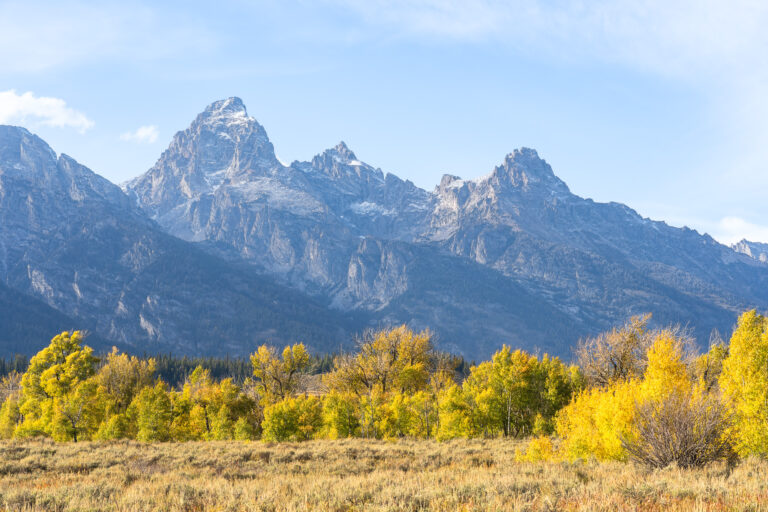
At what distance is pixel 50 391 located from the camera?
159 feet

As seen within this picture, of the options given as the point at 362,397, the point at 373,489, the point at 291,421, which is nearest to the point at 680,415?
the point at 373,489

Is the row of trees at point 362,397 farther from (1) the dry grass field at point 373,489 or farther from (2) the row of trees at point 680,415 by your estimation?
(1) the dry grass field at point 373,489

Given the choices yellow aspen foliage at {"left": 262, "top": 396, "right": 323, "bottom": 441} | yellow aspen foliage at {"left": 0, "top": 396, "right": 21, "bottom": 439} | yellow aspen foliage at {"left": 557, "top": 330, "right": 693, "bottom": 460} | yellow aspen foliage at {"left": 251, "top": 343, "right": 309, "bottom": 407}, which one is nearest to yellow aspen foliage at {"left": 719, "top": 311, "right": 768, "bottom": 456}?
yellow aspen foliage at {"left": 557, "top": 330, "right": 693, "bottom": 460}

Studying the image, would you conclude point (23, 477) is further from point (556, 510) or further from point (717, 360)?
point (717, 360)

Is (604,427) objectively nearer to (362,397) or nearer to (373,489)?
(373,489)

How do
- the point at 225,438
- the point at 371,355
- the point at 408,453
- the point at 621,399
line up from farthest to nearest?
the point at 371,355 < the point at 225,438 < the point at 408,453 < the point at 621,399

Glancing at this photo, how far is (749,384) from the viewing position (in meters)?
22.4

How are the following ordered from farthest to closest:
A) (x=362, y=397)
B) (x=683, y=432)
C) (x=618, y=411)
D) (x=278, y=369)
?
1. (x=278, y=369)
2. (x=362, y=397)
3. (x=618, y=411)
4. (x=683, y=432)

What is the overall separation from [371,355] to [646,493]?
1767 inches

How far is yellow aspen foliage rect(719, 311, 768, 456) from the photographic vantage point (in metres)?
20.7

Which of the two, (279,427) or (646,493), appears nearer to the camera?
(646,493)

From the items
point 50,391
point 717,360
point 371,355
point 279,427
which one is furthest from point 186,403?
point 717,360

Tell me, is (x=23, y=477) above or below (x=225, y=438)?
above

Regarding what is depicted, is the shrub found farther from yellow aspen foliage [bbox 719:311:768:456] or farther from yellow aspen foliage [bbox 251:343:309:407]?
yellow aspen foliage [bbox 251:343:309:407]
